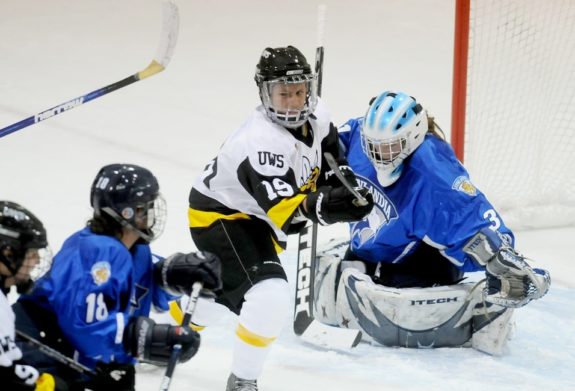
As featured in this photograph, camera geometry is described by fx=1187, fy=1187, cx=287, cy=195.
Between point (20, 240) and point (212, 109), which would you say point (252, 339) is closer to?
point (20, 240)

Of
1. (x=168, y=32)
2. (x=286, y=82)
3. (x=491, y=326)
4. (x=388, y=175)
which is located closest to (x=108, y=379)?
(x=286, y=82)

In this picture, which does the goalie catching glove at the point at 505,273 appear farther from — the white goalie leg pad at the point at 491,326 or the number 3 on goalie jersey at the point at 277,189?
the number 3 on goalie jersey at the point at 277,189

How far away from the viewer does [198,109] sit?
21.3 feet

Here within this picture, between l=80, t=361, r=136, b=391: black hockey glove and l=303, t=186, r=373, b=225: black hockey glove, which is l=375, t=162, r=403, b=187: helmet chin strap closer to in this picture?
l=303, t=186, r=373, b=225: black hockey glove

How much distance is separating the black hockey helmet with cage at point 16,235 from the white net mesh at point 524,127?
3.05m

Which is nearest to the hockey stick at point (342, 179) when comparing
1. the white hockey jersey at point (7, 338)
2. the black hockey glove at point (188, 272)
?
the black hockey glove at point (188, 272)

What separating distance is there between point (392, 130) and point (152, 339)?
1.36 metres

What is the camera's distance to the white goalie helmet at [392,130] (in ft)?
12.4

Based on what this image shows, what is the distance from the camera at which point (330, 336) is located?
13.1 feet

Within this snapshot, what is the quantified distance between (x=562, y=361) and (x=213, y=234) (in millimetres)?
1249

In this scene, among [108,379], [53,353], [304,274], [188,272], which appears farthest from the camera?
[304,274]

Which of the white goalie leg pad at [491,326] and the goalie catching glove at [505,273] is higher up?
the goalie catching glove at [505,273]

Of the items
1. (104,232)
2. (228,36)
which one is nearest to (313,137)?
(104,232)

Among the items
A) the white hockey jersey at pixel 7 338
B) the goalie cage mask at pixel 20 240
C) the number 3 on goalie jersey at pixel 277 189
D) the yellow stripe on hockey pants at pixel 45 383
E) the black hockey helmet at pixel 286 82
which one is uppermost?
the black hockey helmet at pixel 286 82
